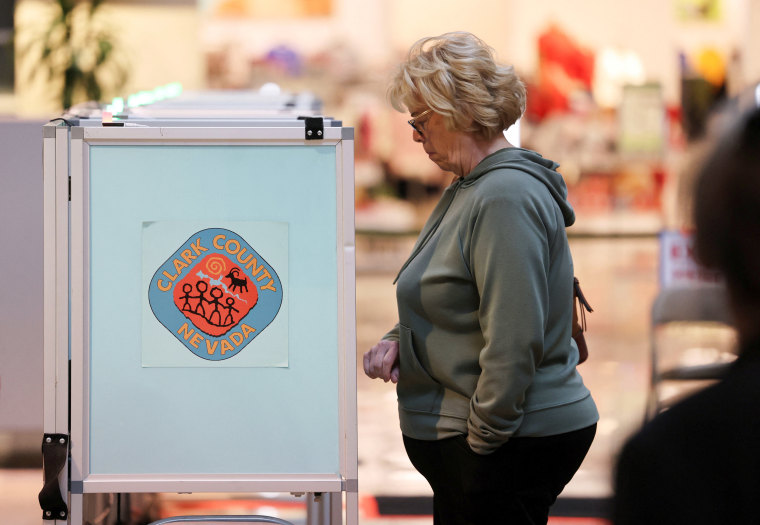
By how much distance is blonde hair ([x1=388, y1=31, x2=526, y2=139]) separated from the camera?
185 centimetres

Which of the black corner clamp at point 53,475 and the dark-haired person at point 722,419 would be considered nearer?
the dark-haired person at point 722,419

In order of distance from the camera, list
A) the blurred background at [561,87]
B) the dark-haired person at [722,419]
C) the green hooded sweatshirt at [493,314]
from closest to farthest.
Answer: the dark-haired person at [722,419], the green hooded sweatshirt at [493,314], the blurred background at [561,87]

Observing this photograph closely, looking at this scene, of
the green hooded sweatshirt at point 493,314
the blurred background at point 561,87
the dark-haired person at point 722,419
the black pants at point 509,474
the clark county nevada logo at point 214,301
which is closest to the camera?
the dark-haired person at point 722,419

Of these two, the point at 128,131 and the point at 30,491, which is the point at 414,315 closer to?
the point at 128,131

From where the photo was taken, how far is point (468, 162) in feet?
6.41

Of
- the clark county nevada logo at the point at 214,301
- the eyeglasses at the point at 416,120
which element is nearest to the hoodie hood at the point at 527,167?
the eyeglasses at the point at 416,120

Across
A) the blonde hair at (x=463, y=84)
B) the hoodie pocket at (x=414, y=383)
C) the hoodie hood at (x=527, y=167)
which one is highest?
the blonde hair at (x=463, y=84)

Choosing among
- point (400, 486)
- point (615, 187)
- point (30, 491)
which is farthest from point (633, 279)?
point (30, 491)

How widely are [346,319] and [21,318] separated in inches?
44.5

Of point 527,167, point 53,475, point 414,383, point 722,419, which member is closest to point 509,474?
point 414,383

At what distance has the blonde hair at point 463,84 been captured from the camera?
1.85 m

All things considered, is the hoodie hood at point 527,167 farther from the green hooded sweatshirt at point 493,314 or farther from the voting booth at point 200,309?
the voting booth at point 200,309

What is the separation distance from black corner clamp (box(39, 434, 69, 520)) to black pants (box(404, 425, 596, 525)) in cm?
80

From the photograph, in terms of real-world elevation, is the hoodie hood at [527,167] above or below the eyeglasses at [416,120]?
below
